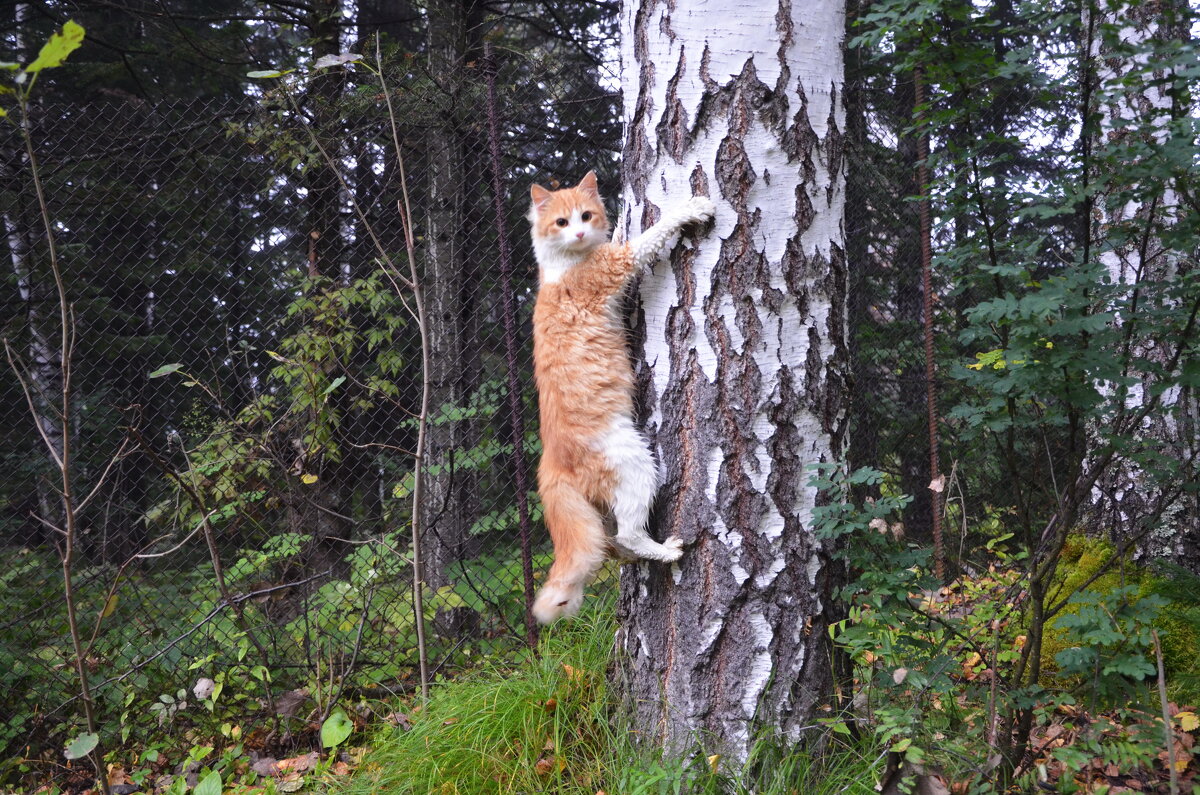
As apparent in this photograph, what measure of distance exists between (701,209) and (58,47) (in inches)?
60.0

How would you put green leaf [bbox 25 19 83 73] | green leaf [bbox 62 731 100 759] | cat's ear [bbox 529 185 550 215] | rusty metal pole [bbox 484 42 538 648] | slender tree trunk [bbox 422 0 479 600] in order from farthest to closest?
1. slender tree trunk [bbox 422 0 479 600]
2. rusty metal pole [bbox 484 42 538 648]
3. cat's ear [bbox 529 185 550 215]
4. green leaf [bbox 62 731 100 759]
5. green leaf [bbox 25 19 83 73]

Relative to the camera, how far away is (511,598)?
3785mm

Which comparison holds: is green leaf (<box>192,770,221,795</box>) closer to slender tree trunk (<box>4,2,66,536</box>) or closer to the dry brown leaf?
the dry brown leaf

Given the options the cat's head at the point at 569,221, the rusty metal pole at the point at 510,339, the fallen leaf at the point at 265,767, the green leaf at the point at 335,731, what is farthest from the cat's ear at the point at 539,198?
the fallen leaf at the point at 265,767

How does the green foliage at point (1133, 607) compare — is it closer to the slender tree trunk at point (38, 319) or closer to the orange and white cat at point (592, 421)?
the orange and white cat at point (592, 421)

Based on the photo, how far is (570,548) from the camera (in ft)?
7.93

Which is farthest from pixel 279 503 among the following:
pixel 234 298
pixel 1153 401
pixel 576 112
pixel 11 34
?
pixel 11 34

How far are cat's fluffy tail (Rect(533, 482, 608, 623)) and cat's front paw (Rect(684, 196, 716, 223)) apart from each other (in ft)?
3.27

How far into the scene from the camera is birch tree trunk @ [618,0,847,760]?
2.00m

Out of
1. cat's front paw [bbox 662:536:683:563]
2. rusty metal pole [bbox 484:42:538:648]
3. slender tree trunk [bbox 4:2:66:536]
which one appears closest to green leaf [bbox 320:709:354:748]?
rusty metal pole [bbox 484:42:538:648]

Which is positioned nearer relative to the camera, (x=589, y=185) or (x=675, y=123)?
(x=675, y=123)

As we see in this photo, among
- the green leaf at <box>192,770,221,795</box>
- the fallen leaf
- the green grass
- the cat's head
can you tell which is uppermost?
the cat's head

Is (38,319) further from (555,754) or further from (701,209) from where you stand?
(701,209)

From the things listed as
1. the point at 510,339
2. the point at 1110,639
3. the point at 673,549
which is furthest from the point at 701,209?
the point at 510,339
